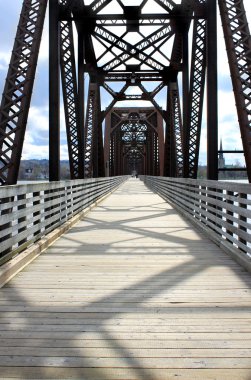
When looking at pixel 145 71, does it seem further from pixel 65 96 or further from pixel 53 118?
pixel 53 118

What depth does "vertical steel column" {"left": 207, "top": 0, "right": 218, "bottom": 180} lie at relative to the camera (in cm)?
1073

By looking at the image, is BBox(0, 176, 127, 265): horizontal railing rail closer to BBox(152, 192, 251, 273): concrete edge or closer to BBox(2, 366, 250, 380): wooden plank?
BBox(2, 366, 250, 380): wooden plank

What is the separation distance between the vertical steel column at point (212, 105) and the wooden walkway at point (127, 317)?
4218 millimetres

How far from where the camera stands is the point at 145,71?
78.3ft

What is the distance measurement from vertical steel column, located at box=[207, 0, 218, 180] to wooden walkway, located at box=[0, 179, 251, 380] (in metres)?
4.22

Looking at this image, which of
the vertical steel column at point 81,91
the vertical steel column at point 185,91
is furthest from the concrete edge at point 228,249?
the vertical steel column at point 81,91

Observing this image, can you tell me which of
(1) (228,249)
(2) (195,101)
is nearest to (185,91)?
(2) (195,101)

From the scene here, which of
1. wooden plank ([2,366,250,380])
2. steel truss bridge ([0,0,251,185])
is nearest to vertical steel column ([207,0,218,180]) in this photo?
steel truss bridge ([0,0,251,185])

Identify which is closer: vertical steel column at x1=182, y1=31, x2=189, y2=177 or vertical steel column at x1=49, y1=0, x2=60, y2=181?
vertical steel column at x1=49, y1=0, x2=60, y2=181

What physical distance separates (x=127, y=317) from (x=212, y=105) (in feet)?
26.4

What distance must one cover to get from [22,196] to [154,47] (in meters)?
14.8

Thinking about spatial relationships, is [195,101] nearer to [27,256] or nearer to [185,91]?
[185,91]

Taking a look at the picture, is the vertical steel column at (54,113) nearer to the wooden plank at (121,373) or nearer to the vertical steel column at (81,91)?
the vertical steel column at (81,91)

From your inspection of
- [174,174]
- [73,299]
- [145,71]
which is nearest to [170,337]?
[73,299]
